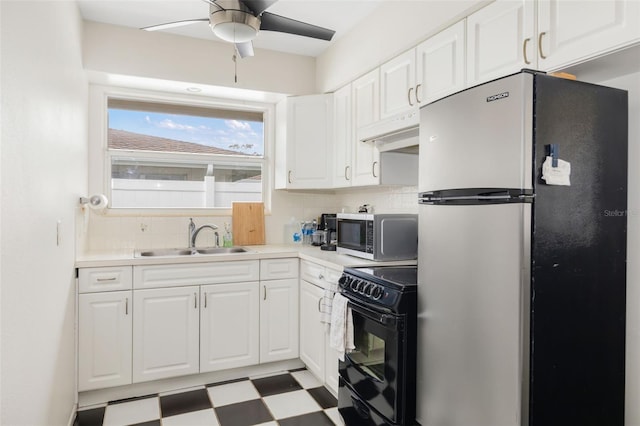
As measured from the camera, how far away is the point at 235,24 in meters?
1.93

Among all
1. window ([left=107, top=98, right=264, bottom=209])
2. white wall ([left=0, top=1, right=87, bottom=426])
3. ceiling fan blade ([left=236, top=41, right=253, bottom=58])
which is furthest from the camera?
window ([left=107, top=98, right=264, bottom=209])

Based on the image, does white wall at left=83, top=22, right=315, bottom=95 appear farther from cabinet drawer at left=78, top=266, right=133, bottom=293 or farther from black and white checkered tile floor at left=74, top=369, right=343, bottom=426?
black and white checkered tile floor at left=74, top=369, right=343, bottom=426

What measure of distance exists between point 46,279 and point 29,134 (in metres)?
0.62

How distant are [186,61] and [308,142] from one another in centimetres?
114

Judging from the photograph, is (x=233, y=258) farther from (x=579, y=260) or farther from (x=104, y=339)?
(x=579, y=260)

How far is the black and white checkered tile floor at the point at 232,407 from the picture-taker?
241 cm

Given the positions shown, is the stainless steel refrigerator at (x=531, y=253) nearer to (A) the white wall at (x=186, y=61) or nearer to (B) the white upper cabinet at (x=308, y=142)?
(B) the white upper cabinet at (x=308, y=142)

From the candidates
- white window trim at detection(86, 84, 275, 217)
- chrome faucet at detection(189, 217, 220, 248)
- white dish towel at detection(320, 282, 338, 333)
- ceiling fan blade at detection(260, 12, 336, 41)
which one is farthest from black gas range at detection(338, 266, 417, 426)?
white window trim at detection(86, 84, 275, 217)

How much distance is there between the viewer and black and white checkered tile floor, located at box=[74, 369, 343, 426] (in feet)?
7.91

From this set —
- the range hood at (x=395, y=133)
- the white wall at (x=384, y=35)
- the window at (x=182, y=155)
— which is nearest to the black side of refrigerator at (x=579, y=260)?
the white wall at (x=384, y=35)

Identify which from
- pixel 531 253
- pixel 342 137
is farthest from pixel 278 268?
pixel 531 253

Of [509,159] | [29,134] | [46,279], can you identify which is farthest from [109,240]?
[509,159]

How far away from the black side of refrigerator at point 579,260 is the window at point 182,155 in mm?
2799

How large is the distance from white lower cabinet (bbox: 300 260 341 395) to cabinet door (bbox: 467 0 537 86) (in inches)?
54.0
